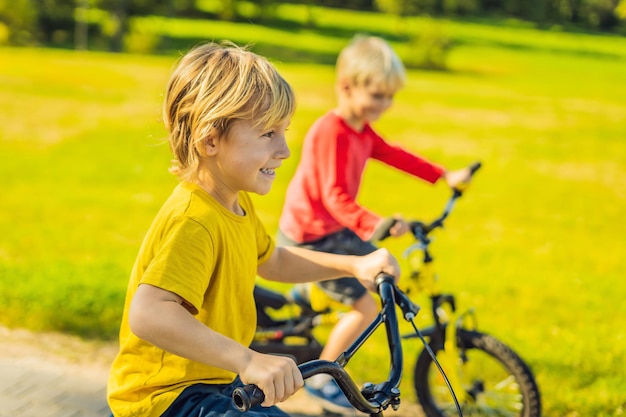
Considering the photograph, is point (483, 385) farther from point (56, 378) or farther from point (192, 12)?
point (192, 12)

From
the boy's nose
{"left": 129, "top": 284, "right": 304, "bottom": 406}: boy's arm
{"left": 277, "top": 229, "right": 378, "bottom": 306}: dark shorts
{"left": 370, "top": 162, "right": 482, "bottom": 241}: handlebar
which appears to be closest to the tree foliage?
{"left": 370, "top": 162, "right": 482, "bottom": 241}: handlebar

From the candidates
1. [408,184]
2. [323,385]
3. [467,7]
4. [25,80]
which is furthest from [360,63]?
[467,7]

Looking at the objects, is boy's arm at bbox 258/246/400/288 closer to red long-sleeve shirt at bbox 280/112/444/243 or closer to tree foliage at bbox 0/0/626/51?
red long-sleeve shirt at bbox 280/112/444/243

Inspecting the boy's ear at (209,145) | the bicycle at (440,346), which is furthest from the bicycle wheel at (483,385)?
the boy's ear at (209,145)

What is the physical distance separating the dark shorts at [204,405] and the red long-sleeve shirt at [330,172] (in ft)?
5.00

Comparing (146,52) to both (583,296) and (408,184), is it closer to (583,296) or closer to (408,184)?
(408,184)

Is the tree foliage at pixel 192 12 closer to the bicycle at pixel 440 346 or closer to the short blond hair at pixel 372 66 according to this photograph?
the short blond hair at pixel 372 66

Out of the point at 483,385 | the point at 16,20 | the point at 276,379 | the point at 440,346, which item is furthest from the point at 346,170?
the point at 16,20

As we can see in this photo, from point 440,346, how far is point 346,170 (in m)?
0.84

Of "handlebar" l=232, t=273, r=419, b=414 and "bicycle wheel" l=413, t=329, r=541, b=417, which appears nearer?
"handlebar" l=232, t=273, r=419, b=414

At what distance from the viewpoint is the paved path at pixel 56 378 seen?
367 cm

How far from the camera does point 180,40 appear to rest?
4612cm

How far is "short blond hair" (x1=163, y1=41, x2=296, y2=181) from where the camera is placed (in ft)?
6.53

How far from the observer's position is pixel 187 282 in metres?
1.91
